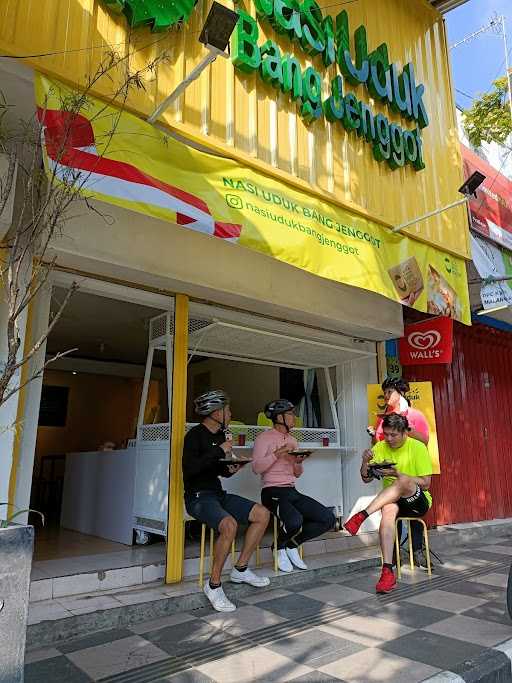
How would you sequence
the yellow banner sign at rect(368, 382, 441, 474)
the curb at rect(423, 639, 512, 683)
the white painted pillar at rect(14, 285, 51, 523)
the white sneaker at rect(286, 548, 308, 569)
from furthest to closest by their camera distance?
the yellow banner sign at rect(368, 382, 441, 474)
the white sneaker at rect(286, 548, 308, 569)
the white painted pillar at rect(14, 285, 51, 523)
the curb at rect(423, 639, 512, 683)

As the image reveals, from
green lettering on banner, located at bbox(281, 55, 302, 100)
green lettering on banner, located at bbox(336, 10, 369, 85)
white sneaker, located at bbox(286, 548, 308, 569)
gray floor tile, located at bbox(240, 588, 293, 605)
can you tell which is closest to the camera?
gray floor tile, located at bbox(240, 588, 293, 605)

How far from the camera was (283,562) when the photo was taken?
430cm

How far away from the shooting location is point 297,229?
4.15m

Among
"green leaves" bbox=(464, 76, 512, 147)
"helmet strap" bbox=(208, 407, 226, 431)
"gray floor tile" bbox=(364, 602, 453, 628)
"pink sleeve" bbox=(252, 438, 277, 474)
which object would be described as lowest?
"gray floor tile" bbox=(364, 602, 453, 628)

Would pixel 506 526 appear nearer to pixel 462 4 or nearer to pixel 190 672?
pixel 190 672

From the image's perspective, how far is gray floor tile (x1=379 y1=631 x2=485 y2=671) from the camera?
8.77 ft

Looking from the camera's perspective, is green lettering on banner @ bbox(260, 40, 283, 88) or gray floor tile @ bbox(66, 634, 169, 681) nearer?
gray floor tile @ bbox(66, 634, 169, 681)

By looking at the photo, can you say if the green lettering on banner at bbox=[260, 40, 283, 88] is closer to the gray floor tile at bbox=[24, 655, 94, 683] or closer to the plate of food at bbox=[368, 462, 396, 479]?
the plate of food at bbox=[368, 462, 396, 479]

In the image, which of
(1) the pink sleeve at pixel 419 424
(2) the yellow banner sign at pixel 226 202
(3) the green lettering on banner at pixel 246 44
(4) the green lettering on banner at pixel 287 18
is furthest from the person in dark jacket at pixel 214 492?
(4) the green lettering on banner at pixel 287 18

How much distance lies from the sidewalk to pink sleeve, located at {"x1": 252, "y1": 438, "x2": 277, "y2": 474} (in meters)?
1.00

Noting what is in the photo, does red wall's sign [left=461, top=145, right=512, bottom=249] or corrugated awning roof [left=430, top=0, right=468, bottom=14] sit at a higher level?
corrugated awning roof [left=430, top=0, right=468, bottom=14]

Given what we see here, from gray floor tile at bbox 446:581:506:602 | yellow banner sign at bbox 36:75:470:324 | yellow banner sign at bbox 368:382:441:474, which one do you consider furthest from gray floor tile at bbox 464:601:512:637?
yellow banner sign at bbox 36:75:470:324

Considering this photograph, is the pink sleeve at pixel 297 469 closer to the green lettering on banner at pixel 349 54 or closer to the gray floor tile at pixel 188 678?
the gray floor tile at pixel 188 678

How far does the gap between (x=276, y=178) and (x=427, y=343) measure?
3162 millimetres
